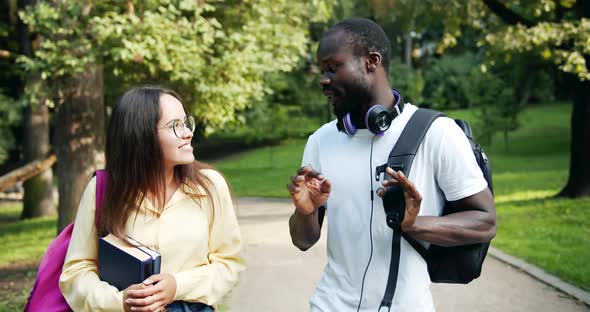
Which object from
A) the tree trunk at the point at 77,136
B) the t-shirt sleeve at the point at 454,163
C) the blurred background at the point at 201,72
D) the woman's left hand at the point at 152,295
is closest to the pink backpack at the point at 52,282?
the woman's left hand at the point at 152,295

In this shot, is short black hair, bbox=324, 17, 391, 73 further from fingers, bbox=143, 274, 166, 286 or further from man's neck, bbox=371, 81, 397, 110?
fingers, bbox=143, 274, 166, 286

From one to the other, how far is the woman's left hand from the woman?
0.04 m

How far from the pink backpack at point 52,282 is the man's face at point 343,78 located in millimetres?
995

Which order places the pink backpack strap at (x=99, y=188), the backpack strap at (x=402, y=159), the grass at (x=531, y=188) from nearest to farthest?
the backpack strap at (x=402, y=159) → the pink backpack strap at (x=99, y=188) → the grass at (x=531, y=188)

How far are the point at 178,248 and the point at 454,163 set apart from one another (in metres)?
1.14

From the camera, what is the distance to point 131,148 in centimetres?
283

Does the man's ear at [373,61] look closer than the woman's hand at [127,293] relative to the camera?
No

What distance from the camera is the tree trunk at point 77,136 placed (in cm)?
998

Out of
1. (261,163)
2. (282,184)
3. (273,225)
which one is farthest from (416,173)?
(261,163)

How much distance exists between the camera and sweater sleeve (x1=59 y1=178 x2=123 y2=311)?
2676 mm

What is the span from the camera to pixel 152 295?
8.50 ft

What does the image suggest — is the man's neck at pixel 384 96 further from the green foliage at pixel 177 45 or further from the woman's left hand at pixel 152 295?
the green foliage at pixel 177 45

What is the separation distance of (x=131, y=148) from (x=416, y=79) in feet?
138

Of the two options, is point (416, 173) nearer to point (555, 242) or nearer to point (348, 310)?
point (348, 310)
